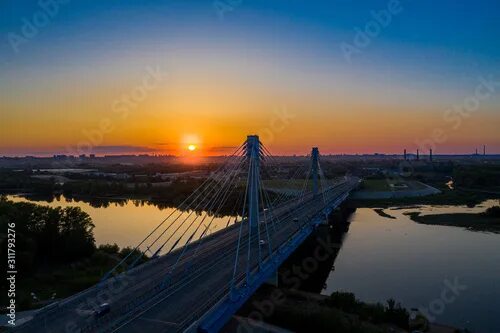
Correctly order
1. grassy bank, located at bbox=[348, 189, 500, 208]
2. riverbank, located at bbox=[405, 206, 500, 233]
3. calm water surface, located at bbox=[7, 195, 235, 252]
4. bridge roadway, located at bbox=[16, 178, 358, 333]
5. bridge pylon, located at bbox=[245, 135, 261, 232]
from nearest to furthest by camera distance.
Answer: bridge roadway, located at bbox=[16, 178, 358, 333]
bridge pylon, located at bbox=[245, 135, 261, 232]
calm water surface, located at bbox=[7, 195, 235, 252]
riverbank, located at bbox=[405, 206, 500, 233]
grassy bank, located at bbox=[348, 189, 500, 208]

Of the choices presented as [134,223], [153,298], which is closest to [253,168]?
[153,298]

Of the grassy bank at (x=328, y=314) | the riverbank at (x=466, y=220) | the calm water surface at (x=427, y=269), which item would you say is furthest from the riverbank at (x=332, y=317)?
the riverbank at (x=466, y=220)

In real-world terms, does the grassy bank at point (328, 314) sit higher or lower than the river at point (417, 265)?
higher

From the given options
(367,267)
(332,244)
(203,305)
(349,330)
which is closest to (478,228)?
(332,244)

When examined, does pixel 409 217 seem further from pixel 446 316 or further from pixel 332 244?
pixel 446 316

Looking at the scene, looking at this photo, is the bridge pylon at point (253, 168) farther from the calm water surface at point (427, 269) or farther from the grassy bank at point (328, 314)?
the calm water surface at point (427, 269)

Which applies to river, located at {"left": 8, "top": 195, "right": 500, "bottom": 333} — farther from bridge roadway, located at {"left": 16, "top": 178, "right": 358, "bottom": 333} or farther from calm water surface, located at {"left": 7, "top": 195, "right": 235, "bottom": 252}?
bridge roadway, located at {"left": 16, "top": 178, "right": 358, "bottom": 333}

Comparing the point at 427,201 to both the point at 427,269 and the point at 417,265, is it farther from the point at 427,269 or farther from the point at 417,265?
the point at 427,269

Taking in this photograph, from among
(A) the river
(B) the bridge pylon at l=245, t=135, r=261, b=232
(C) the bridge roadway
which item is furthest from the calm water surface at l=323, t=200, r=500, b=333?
(C) the bridge roadway
